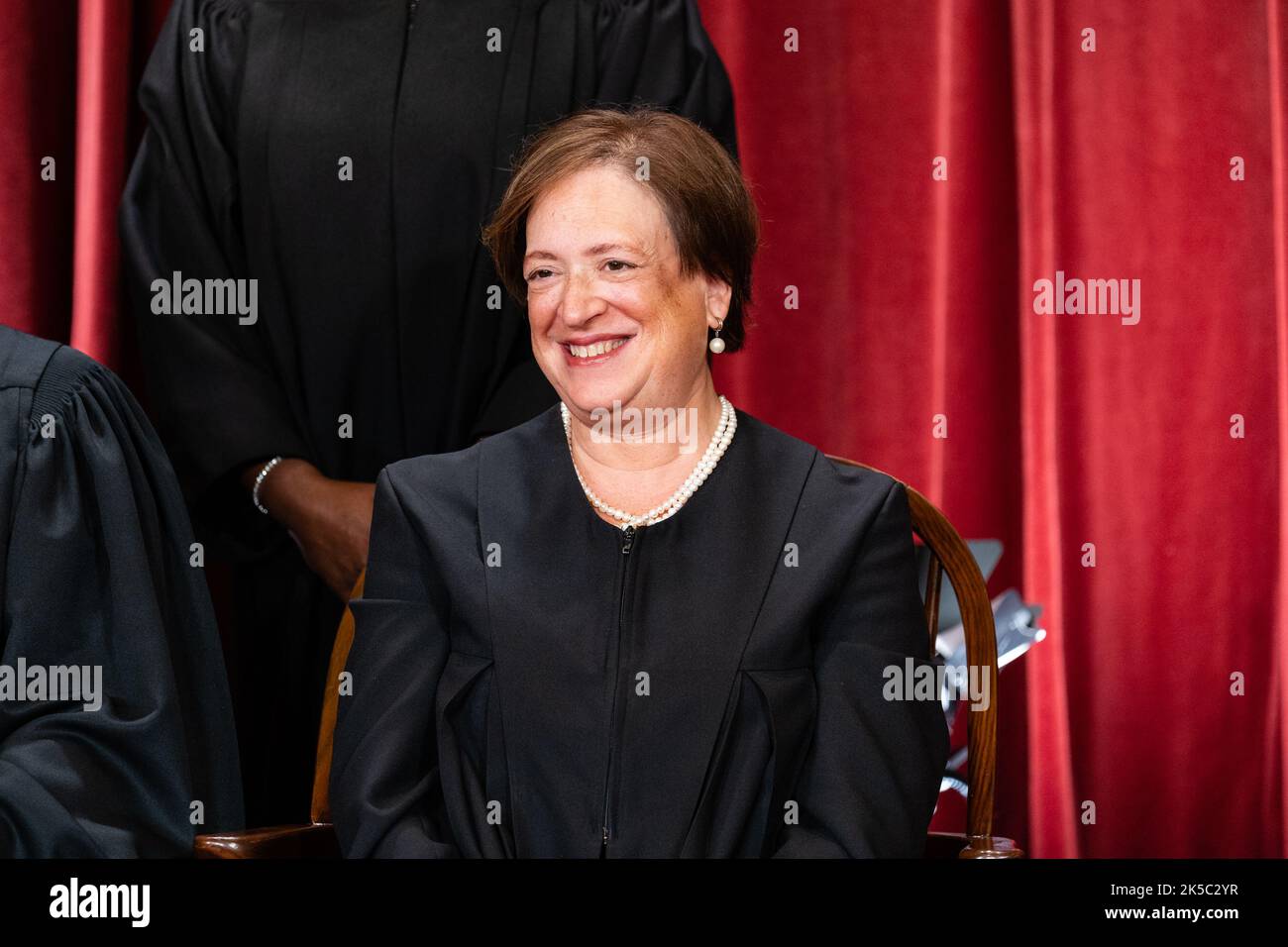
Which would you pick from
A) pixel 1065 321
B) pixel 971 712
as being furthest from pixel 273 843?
pixel 1065 321

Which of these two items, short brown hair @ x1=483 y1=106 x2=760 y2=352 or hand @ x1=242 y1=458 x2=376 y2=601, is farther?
hand @ x1=242 y1=458 x2=376 y2=601

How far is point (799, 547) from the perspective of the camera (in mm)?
1871

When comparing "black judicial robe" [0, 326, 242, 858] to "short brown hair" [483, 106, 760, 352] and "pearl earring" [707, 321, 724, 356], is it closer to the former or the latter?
"short brown hair" [483, 106, 760, 352]

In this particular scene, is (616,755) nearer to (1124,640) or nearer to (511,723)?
(511,723)

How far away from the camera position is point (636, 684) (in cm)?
182

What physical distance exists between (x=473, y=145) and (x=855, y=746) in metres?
1.21

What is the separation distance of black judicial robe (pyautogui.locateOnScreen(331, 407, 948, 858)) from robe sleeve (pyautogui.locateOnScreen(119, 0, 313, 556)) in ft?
2.05

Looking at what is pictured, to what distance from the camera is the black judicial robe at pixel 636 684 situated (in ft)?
5.87

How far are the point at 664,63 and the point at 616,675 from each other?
114 cm

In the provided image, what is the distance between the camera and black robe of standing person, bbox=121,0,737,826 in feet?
8.26

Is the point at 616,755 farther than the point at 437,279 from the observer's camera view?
No

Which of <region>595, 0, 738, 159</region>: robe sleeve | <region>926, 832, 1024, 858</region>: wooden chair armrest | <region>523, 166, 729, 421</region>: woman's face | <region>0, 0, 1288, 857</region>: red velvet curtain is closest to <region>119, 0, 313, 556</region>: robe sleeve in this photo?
<region>0, 0, 1288, 857</region>: red velvet curtain

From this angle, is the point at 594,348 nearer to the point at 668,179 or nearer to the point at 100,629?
the point at 668,179
